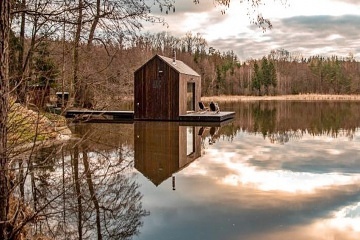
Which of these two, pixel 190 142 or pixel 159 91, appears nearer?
pixel 190 142

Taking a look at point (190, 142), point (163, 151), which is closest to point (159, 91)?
point (190, 142)

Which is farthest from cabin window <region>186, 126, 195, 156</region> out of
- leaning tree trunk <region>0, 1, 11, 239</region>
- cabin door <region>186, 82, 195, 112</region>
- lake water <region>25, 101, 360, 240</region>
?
cabin door <region>186, 82, 195, 112</region>

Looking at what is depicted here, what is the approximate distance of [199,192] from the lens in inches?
263

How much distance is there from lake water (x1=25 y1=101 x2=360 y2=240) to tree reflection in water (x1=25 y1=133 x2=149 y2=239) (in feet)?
0.04

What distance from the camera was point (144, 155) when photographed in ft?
32.9

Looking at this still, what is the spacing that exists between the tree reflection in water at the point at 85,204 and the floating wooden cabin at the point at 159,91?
41.7 ft

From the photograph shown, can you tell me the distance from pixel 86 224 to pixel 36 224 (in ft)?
1.87

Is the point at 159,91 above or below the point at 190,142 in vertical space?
above

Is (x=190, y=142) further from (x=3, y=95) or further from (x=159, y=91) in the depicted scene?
(x=3, y=95)

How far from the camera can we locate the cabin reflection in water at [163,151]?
835 centimetres

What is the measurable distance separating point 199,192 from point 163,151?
4.11 metres

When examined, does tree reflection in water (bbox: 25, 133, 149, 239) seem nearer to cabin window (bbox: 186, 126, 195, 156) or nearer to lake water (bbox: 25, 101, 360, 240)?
lake water (bbox: 25, 101, 360, 240)

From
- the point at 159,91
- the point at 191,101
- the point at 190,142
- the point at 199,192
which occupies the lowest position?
the point at 199,192

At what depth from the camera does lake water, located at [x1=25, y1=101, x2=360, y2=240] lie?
491 centimetres
